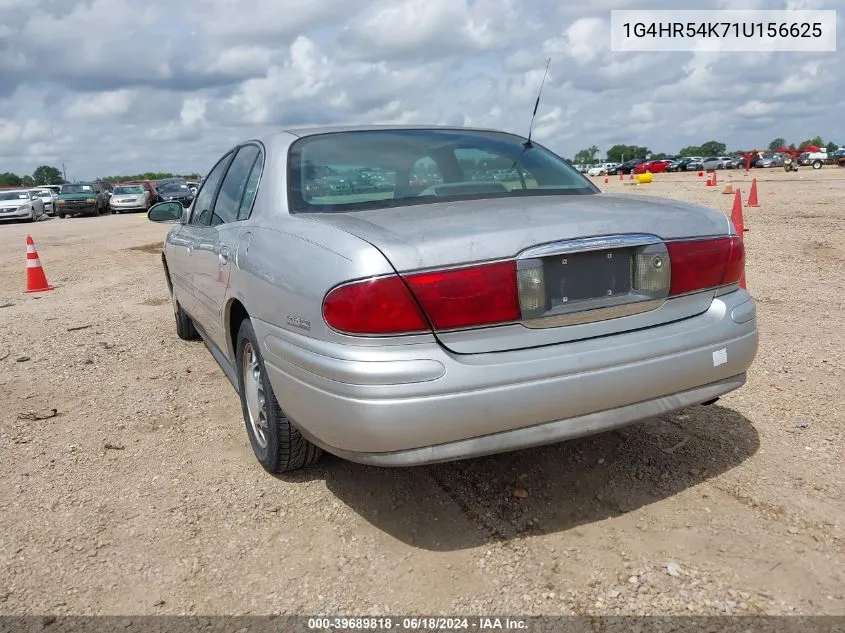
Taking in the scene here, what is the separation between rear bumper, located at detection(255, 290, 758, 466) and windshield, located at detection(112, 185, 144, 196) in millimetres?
32803

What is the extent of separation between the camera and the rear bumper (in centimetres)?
218

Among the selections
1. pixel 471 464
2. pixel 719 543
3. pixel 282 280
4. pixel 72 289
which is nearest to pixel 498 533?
pixel 471 464

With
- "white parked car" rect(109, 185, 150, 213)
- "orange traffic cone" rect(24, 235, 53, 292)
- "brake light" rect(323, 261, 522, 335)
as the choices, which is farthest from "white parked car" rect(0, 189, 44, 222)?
"brake light" rect(323, 261, 522, 335)

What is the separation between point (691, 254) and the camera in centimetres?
257

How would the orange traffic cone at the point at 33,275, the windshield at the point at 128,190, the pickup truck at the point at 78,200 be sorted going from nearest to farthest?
1. the orange traffic cone at the point at 33,275
2. the pickup truck at the point at 78,200
3. the windshield at the point at 128,190

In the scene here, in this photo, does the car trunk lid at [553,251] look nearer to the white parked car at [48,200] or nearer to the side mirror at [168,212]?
the side mirror at [168,212]


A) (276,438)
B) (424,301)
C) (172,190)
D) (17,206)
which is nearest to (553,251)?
(424,301)

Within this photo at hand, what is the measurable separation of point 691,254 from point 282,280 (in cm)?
154

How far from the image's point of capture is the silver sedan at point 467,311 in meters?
2.20

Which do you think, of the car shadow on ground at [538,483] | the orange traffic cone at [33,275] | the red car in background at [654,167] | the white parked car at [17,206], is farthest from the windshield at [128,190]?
the red car in background at [654,167]

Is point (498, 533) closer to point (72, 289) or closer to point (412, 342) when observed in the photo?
point (412, 342)

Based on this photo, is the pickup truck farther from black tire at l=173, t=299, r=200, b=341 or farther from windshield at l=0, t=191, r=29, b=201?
black tire at l=173, t=299, r=200, b=341

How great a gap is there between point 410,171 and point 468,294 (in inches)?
44.3

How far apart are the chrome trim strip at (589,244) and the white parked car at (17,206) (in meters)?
30.9
